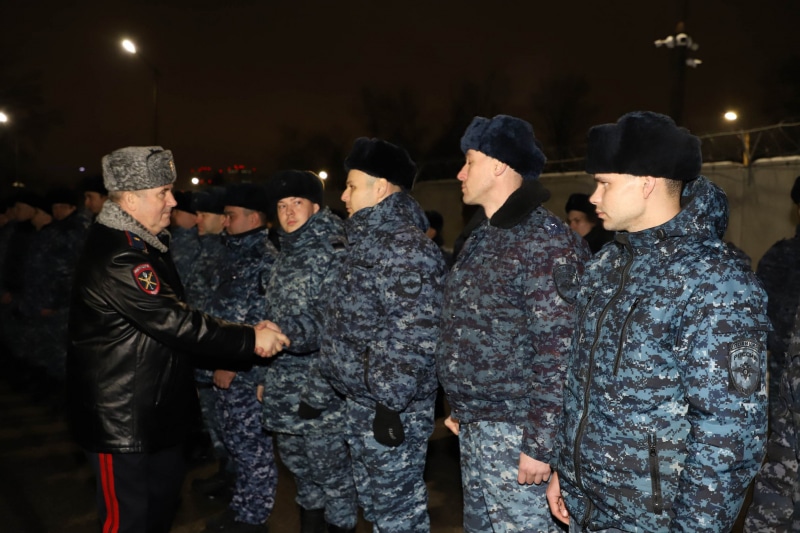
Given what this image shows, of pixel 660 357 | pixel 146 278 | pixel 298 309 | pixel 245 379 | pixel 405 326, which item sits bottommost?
pixel 245 379

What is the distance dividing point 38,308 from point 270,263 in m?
4.58

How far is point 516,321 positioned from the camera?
274 centimetres

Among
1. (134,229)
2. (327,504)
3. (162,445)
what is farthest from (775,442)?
(134,229)

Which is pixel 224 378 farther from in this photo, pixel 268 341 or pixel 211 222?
pixel 211 222

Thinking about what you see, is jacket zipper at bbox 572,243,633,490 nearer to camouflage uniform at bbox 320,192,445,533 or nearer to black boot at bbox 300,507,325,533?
camouflage uniform at bbox 320,192,445,533

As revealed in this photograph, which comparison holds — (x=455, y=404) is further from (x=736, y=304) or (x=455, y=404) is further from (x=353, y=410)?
(x=736, y=304)

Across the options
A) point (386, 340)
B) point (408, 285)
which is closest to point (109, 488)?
point (386, 340)

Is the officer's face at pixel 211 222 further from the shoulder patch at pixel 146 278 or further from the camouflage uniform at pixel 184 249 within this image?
the shoulder patch at pixel 146 278

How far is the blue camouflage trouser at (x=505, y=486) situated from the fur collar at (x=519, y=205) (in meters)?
0.88

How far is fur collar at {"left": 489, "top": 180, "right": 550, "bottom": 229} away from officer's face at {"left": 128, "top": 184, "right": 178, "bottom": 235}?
66.3 inches

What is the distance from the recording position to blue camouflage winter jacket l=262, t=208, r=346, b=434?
3854 millimetres

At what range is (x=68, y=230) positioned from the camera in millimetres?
7664

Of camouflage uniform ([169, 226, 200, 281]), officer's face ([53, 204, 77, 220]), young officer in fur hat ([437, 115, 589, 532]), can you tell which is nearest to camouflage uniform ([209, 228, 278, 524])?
young officer in fur hat ([437, 115, 589, 532])

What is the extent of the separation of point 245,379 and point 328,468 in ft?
3.30
